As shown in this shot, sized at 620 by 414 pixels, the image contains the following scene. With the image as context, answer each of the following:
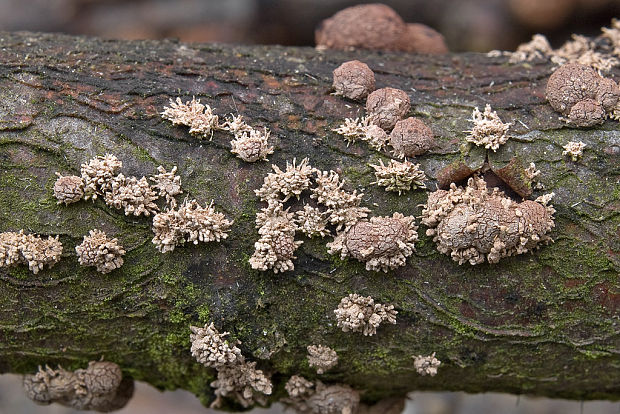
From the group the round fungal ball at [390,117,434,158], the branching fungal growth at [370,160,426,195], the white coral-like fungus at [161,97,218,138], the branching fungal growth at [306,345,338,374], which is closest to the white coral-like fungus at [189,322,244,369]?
the branching fungal growth at [306,345,338,374]

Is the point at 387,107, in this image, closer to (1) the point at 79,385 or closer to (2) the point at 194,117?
(2) the point at 194,117

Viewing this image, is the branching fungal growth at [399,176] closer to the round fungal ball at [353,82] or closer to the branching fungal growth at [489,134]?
the branching fungal growth at [489,134]

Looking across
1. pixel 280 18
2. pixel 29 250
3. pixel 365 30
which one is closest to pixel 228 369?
pixel 29 250

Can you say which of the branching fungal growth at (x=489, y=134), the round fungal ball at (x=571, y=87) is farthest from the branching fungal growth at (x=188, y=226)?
the round fungal ball at (x=571, y=87)

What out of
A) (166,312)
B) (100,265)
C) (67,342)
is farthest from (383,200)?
(67,342)

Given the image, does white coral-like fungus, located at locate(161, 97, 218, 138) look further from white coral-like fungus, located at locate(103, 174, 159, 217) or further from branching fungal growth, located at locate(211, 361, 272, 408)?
branching fungal growth, located at locate(211, 361, 272, 408)

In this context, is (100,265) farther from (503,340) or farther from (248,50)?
(503,340)

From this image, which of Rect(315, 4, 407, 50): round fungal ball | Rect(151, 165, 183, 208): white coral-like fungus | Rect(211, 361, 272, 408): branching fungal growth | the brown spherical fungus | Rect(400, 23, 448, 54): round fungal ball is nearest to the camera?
Rect(151, 165, 183, 208): white coral-like fungus

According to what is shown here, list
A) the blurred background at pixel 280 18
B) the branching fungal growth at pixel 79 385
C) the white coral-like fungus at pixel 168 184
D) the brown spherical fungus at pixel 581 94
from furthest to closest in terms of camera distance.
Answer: the blurred background at pixel 280 18, the branching fungal growth at pixel 79 385, the brown spherical fungus at pixel 581 94, the white coral-like fungus at pixel 168 184
